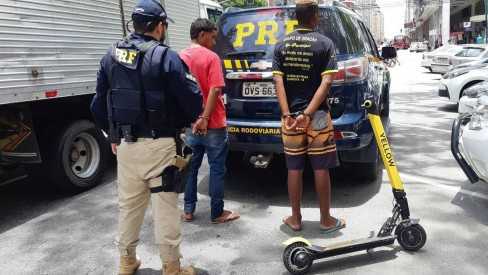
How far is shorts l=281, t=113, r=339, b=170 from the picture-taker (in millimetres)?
3695

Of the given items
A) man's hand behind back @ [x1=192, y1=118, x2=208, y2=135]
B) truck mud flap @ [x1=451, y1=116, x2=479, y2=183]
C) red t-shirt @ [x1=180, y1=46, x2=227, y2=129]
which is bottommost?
truck mud flap @ [x1=451, y1=116, x2=479, y2=183]

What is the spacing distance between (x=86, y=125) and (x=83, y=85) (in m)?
0.45

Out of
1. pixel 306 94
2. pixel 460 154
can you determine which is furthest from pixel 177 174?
pixel 460 154

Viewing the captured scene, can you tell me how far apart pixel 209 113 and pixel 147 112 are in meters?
0.94

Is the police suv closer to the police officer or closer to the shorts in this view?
the shorts

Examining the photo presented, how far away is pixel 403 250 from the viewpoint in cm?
349

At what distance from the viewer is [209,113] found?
3.78m

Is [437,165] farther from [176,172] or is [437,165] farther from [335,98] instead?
[176,172]

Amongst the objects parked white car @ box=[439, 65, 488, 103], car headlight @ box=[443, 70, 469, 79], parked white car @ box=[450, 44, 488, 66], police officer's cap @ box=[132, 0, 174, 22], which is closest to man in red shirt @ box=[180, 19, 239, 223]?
police officer's cap @ box=[132, 0, 174, 22]

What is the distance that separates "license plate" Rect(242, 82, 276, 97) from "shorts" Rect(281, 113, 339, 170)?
831mm

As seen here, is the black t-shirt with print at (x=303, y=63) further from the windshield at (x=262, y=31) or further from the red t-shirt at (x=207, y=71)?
the windshield at (x=262, y=31)

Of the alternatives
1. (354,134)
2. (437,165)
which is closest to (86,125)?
(354,134)

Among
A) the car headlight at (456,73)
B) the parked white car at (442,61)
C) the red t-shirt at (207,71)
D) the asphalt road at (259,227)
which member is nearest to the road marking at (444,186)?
the asphalt road at (259,227)

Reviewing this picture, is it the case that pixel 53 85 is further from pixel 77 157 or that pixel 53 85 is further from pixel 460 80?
pixel 460 80
